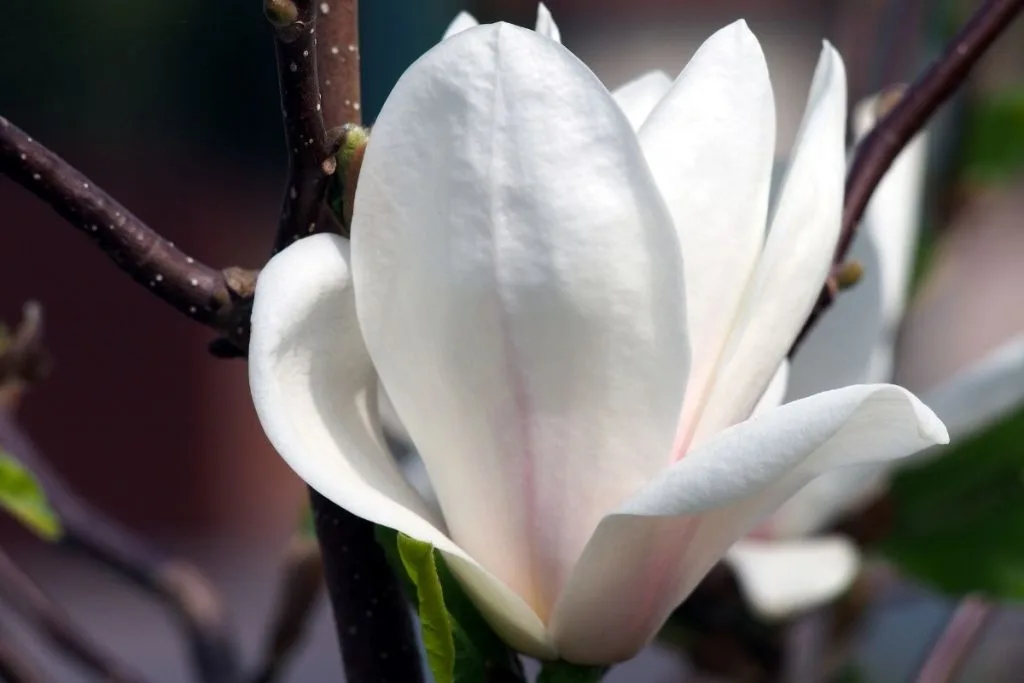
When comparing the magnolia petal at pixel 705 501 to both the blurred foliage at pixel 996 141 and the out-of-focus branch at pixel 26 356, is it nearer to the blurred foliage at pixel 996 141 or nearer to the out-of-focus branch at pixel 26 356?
the out-of-focus branch at pixel 26 356

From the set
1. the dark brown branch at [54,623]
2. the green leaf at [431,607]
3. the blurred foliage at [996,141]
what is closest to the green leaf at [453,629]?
the green leaf at [431,607]

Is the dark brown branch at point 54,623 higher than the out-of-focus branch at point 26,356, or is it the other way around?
the out-of-focus branch at point 26,356

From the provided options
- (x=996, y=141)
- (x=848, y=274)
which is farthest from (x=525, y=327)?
(x=996, y=141)

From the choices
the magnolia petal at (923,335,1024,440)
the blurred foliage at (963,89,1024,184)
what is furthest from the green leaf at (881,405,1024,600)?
the blurred foliage at (963,89,1024,184)

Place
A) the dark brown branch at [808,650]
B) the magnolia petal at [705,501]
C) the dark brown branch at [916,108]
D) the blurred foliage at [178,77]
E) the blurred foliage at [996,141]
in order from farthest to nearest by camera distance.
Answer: the blurred foliage at [178,77]
the blurred foliage at [996,141]
the dark brown branch at [808,650]
the dark brown branch at [916,108]
the magnolia petal at [705,501]

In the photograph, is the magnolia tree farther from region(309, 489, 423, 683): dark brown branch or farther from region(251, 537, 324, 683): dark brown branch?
region(251, 537, 324, 683): dark brown branch

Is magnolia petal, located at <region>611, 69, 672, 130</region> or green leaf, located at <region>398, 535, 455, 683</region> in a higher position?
magnolia petal, located at <region>611, 69, 672, 130</region>

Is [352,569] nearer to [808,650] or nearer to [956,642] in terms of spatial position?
[956,642]

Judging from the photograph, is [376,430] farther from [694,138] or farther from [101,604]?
[101,604]
